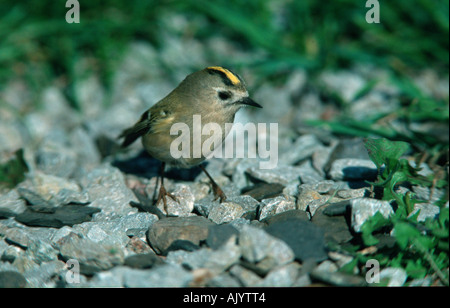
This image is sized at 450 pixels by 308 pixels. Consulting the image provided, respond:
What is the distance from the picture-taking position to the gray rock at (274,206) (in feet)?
11.1

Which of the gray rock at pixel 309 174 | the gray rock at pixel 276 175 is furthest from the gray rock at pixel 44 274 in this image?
the gray rock at pixel 309 174

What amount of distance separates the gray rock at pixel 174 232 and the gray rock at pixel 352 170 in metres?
1.16

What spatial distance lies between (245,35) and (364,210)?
3.55 metres

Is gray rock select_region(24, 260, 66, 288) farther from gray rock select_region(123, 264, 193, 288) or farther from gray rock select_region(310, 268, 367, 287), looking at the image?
gray rock select_region(310, 268, 367, 287)

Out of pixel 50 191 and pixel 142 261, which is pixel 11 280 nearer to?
pixel 142 261

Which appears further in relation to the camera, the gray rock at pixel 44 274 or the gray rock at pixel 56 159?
the gray rock at pixel 56 159

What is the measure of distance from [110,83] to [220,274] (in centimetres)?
376

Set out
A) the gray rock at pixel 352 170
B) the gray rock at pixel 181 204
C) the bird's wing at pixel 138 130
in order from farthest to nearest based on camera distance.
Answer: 1. the bird's wing at pixel 138 130
2. the gray rock at pixel 352 170
3. the gray rock at pixel 181 204

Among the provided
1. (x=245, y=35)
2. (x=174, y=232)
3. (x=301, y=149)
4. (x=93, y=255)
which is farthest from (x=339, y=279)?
(x=245, y=35)

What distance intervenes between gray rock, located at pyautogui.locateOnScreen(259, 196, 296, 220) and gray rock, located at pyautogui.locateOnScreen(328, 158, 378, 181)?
1.91 feet

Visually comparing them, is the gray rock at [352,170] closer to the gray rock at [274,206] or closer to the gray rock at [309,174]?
the gray rock at [309,174]

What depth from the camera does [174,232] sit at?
309 cm

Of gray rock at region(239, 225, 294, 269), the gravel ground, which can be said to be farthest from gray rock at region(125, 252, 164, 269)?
gray rock at region(239, 225, 294, 269)

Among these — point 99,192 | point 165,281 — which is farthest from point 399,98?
point 165,281
